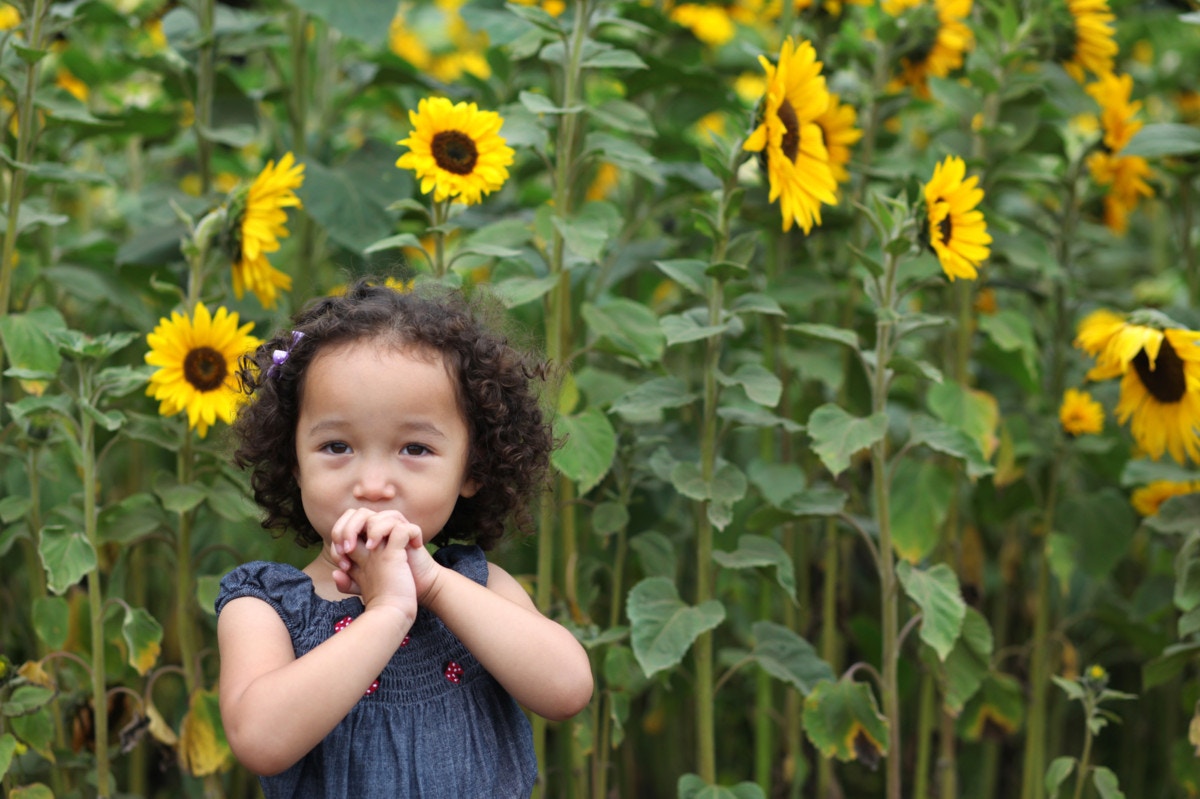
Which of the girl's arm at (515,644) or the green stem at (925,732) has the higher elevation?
the girl's arm at (515,644)

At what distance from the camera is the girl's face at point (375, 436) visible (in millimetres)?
1411

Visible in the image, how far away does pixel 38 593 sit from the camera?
83.7 inches

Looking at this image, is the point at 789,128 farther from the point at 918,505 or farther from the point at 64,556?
the point at 64,556

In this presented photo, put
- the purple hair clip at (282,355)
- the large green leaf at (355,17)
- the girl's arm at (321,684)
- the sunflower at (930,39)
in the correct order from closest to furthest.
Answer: the girl's arm at (321,684) → the purple hair clip at (282,355) → the large green leaf at (355,17) → the sunflower at (930,39)

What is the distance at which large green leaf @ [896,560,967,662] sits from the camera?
1.93m

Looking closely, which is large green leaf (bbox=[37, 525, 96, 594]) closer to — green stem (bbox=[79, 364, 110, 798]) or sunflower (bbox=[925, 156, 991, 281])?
green stem (bbox=[79, 364, 110, 798])

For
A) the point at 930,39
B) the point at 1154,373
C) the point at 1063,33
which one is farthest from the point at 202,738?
the point at 1063,33

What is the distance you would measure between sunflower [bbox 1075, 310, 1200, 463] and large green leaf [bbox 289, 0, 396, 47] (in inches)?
53.0

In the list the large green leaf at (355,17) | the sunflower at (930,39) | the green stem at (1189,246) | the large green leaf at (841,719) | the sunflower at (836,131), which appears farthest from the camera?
the green stem at (1189,246)

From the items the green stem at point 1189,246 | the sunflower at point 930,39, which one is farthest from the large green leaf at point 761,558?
the green stem at point 1189,246

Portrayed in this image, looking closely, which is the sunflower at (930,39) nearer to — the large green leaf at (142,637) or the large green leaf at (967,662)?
the large green leaf at (967,662)

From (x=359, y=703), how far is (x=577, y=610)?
2.25 feet

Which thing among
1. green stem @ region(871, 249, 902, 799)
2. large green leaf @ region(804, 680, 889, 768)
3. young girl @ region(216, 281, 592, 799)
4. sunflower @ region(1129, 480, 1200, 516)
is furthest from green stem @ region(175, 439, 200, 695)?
sunflower @ region(1129, 480, 1200, 516)

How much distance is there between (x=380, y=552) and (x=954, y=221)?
113 centimetres
